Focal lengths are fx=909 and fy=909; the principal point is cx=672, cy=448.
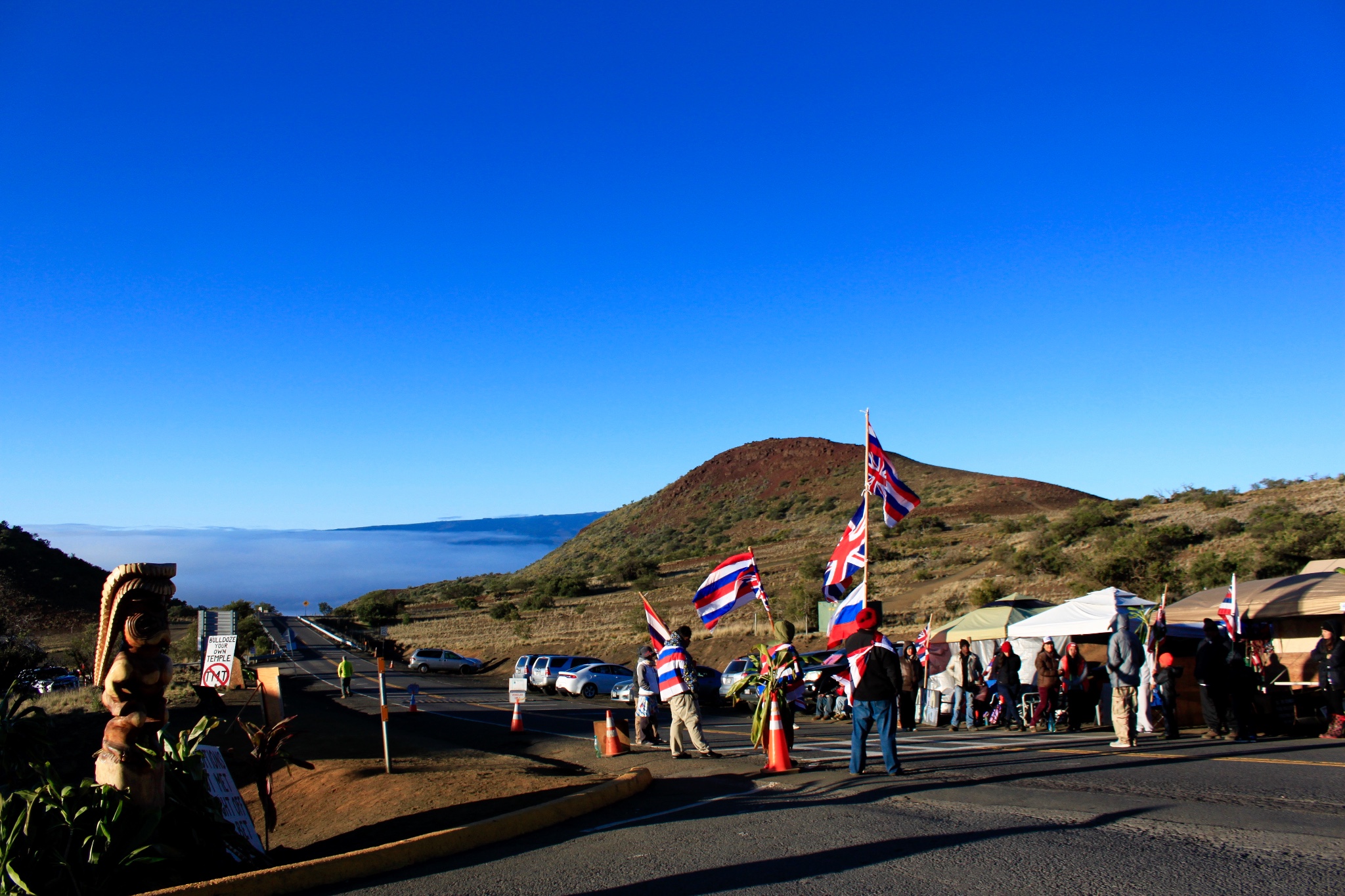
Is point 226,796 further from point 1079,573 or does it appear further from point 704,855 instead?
point 1079,573

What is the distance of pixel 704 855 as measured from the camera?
6352mm

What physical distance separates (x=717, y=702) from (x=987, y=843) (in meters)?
21.9

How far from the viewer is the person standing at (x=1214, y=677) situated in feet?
41.4

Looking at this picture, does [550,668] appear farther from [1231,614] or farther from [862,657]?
[862,657]

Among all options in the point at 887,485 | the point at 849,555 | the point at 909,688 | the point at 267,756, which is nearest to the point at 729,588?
the point at 849,555

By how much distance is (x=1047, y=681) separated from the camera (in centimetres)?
1541

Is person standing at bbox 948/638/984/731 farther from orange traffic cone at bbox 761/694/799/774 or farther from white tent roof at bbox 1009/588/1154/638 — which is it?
orange traffic cone at bbox 761/694/799/774

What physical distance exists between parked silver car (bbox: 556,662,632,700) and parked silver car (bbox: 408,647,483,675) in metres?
13.9

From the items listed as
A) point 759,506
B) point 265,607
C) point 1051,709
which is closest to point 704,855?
point 1051,709

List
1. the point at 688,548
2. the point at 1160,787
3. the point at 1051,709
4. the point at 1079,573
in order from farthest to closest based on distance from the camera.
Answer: the point at 688,548 < the point at 1079,573 < the point at 1051,709 < the point at 1160,787

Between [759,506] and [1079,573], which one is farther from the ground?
[759,506]

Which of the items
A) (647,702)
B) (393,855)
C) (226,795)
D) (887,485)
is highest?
(887,485)

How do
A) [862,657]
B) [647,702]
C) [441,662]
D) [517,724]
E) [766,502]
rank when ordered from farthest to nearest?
[766,502]
[441,662]
[517,724]
[647,702]
[862,657]

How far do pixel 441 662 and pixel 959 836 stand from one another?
41.5 metres
